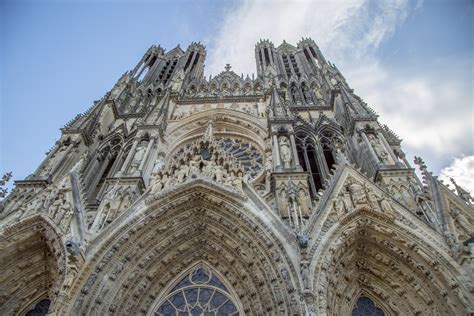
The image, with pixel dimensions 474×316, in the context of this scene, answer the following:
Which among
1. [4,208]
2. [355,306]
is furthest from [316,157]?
[4,208]

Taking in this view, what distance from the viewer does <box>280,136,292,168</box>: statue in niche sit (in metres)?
10.5

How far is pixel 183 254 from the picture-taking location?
8961mm

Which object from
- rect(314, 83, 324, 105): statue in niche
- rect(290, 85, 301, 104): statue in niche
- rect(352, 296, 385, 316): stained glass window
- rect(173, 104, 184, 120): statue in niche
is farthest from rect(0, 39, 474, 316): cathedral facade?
rect(290, 85, 301, 104): statue in niche

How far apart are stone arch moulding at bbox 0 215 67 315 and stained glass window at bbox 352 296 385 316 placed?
691cm

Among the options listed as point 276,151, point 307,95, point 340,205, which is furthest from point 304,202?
point 307,95

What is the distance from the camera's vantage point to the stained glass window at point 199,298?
8086 mm

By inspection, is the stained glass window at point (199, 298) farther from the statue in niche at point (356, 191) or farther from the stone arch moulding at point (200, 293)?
the statue in niche at point (356, 191)

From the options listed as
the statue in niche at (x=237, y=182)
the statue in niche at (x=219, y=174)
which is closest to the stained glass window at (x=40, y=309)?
the statue in niche at (x=219, y=174)

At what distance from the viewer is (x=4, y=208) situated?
9461 millimetres

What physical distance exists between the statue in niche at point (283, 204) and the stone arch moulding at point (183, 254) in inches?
32.5

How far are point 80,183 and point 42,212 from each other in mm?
1523

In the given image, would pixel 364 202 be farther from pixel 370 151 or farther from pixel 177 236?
pixel 177 236

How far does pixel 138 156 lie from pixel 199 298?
543 cm

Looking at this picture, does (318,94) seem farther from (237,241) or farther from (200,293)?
(200,293)
